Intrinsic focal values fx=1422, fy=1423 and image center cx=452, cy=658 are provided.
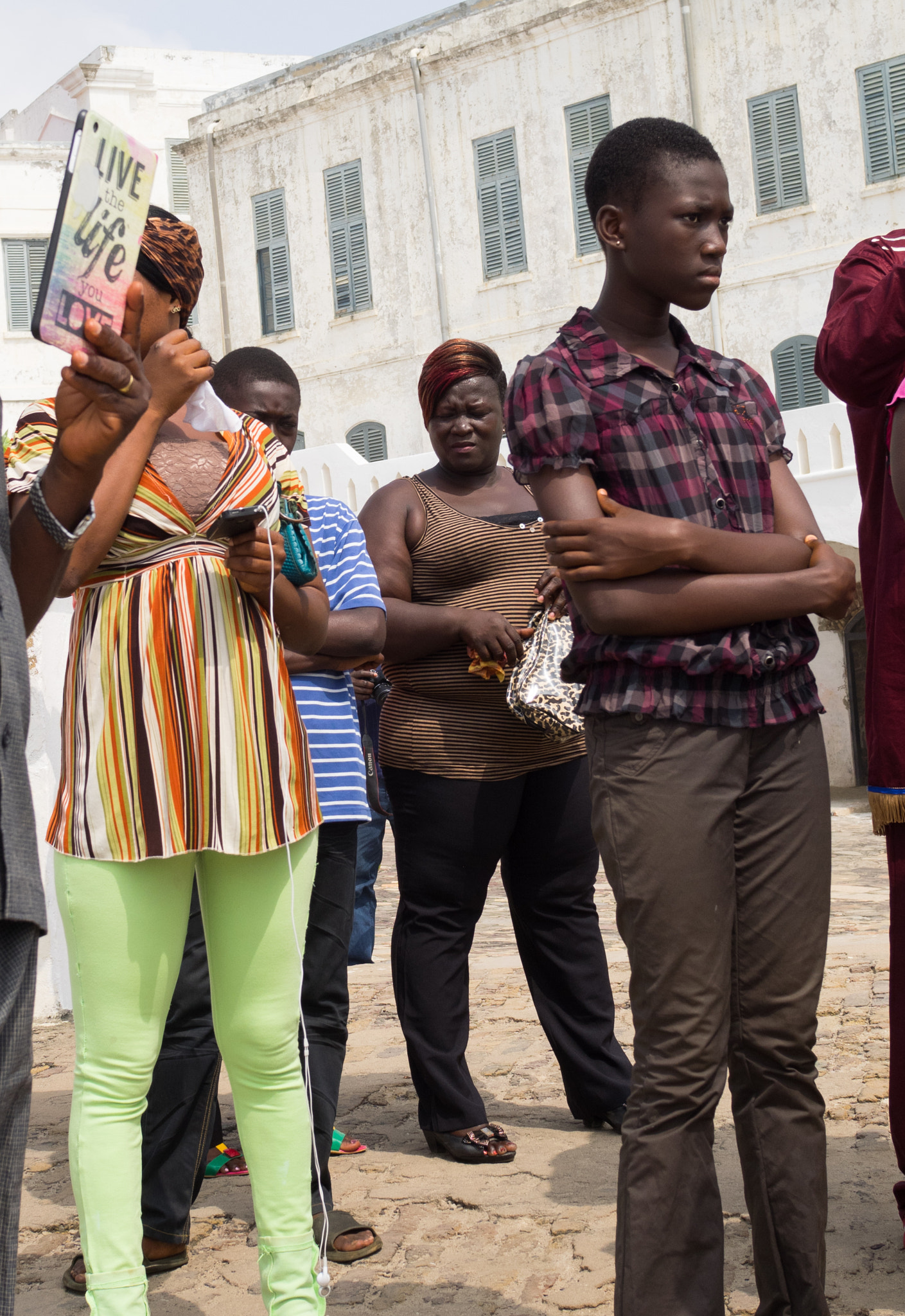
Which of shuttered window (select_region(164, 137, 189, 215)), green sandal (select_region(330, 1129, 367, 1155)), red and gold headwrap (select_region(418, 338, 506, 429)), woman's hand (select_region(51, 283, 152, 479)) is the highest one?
shuttered window (select_region(164, 137, 189, 215))

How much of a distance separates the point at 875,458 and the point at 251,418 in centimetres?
132

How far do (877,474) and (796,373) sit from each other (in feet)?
54.3

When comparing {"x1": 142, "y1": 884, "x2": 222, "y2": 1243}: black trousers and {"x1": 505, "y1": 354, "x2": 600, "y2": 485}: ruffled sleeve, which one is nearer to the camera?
{"x1": 505, "y1": 354, "x2": 600, "y2": 485}: ruffled sleeve

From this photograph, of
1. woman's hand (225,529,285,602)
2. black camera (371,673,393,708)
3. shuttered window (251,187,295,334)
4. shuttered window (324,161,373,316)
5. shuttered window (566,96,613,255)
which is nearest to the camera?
woman's hand (225,529,285,602)

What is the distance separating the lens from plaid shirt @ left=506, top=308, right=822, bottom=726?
96.7 inches

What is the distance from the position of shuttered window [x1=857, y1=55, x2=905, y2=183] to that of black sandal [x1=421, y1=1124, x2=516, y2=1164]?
16.7 m

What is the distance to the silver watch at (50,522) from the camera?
1872 millimetres

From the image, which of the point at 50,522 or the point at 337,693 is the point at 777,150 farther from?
the point at 50,522

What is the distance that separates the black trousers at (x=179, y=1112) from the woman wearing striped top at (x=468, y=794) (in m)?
0.78

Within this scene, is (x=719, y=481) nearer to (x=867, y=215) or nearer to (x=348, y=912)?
(x=348, y=912)

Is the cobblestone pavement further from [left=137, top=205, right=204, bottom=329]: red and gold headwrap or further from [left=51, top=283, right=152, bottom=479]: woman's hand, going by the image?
[left=137, top=205, right=204, bottom=329]: red and gold headwrap

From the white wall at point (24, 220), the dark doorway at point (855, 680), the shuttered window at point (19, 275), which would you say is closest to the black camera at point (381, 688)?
the dark doorway at point (855, 680)

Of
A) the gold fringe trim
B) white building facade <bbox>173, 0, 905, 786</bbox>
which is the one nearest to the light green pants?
the gold fringe trim

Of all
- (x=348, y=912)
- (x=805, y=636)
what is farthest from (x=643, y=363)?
(x=348, y=912)
